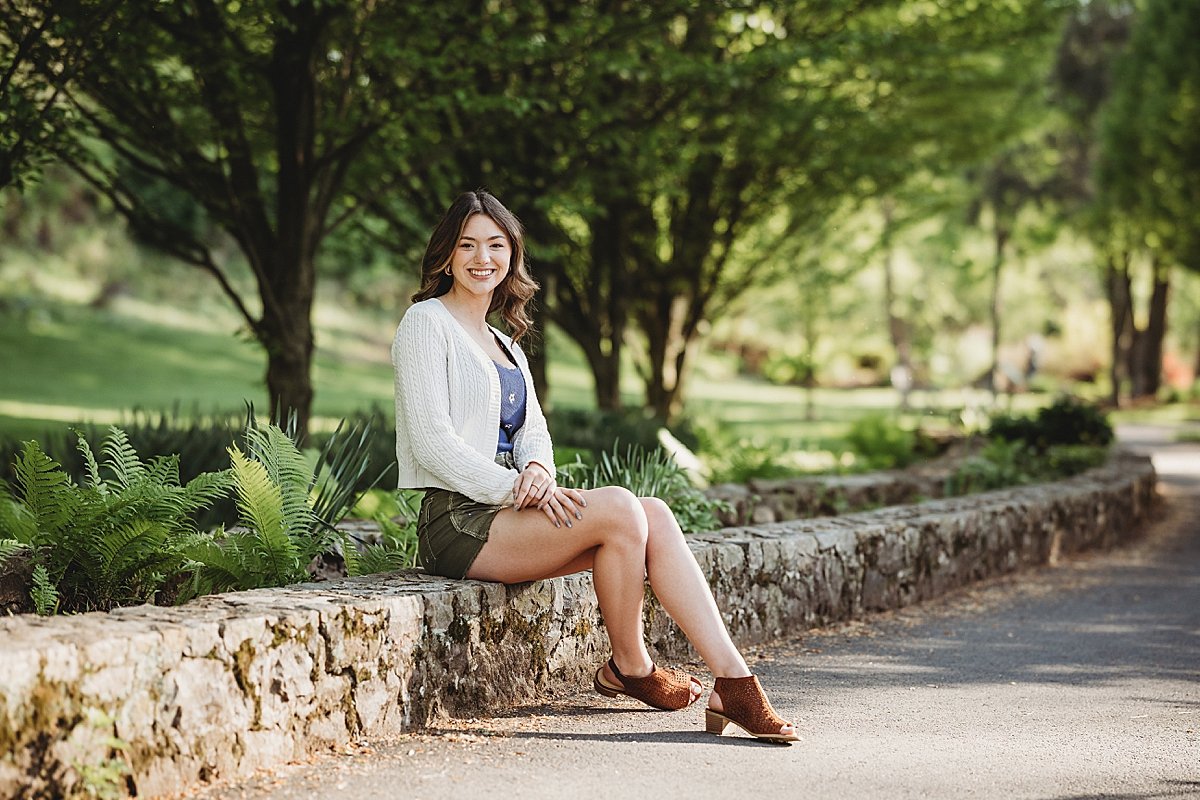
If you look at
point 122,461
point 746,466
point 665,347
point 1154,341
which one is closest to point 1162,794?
point 122,461

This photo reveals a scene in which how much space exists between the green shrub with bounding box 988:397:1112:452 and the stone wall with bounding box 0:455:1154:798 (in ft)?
24.8

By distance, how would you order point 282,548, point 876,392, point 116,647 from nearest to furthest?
point 116,647, point 282,548, point 876,392

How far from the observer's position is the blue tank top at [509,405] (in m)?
4.50

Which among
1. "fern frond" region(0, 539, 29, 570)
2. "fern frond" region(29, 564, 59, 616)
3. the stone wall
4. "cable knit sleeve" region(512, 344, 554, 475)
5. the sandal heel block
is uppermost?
"cable knit sleeve" region(512, 344, 554, 475)

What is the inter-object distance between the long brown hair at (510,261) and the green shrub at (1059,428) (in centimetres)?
932

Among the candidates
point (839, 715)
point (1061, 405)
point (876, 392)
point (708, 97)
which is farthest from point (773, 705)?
point (876, 392)

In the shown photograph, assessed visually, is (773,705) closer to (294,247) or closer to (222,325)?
(294,247)

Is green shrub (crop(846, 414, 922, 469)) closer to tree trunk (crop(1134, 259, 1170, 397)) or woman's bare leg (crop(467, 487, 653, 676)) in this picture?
woman's bare leg (crop(467, 487, 653, 676))

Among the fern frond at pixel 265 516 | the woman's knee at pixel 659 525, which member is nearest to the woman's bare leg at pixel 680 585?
the woman's knee at pixel 659 525

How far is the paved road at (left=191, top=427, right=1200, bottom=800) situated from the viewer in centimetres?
360

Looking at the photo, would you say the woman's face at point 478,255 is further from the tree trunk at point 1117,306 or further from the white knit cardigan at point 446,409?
the tree trunk at point 1117,306

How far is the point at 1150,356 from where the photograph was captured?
33438mm

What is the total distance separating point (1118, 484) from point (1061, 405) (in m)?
3.00

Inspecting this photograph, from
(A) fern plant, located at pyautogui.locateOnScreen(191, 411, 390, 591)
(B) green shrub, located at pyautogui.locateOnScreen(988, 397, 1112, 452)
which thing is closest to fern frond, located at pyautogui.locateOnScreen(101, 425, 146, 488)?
(A) fern plant, located at pyautogui.locateOnScreen(191, 411, 390, 591)
